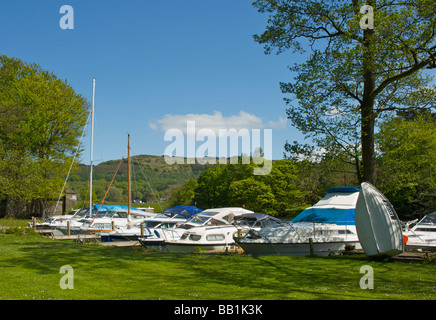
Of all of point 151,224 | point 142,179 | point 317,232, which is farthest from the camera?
point 142,179

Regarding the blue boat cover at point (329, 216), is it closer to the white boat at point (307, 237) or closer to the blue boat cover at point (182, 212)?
the white boat at point (307, 237)

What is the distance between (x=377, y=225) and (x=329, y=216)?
6930 mm

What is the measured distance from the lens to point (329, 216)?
21750 millimetres

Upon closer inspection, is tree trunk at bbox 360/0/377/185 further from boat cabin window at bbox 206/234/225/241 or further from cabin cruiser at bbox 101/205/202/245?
cabin cruiser at bbox 101/205/202/245

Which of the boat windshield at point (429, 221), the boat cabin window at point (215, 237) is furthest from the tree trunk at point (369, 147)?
the boat cabin window at point (215, 237)

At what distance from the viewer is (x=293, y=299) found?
8.88 metres

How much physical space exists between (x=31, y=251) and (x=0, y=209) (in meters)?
38.3

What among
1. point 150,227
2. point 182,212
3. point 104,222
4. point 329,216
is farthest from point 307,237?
point 104,222

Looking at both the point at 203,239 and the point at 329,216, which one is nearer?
the point at 329,216

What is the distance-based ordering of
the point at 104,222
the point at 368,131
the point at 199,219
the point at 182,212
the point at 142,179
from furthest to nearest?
the point at 142,179
the point at 182,212
the point at 104,222
the point at 199,219
the point at 368,131

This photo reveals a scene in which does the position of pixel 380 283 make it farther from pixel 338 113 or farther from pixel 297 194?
pixel 297 194

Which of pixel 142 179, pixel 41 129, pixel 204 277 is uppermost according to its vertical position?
pixel 41 129

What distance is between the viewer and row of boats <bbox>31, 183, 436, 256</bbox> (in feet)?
48.8

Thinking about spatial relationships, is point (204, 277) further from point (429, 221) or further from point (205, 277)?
point (429, 221)
